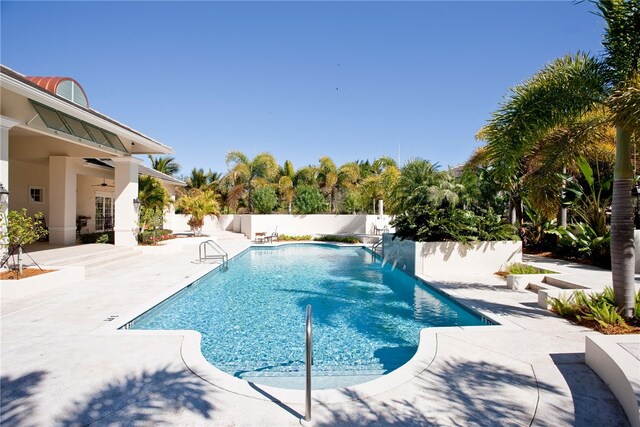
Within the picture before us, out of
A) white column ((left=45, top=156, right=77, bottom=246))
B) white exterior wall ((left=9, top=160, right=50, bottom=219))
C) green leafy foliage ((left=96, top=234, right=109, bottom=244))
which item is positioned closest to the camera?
white column ((left=45, top=156, right=77, bottom=246))

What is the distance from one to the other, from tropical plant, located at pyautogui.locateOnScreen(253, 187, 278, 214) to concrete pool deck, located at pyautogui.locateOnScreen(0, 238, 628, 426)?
21.6m

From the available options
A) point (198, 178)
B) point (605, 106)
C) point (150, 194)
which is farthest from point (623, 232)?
point (198, 178)

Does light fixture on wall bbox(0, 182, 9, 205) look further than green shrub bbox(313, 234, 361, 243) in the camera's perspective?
No

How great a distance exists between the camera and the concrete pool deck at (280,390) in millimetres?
3031

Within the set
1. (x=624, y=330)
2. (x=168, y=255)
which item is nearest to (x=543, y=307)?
(x=624, y=330)

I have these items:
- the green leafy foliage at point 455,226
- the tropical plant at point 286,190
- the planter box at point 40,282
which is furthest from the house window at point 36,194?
the green leafy foliage at point 455,226

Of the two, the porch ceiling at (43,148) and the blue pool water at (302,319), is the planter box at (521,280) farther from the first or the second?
the porch ceiling at (43,148)

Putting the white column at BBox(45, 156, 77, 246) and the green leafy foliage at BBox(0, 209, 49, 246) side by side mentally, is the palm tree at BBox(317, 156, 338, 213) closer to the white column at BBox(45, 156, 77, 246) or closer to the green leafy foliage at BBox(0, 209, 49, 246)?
the white column at BBox(45, 156, 77, 246)

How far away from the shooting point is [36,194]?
52.5 ft

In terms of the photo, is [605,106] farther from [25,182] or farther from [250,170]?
[250,170]

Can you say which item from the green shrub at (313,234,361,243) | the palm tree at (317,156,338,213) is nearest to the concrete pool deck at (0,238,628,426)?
the green shrub at (313,234,361,243)

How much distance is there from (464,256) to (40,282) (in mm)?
11774

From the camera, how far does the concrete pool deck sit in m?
3.03

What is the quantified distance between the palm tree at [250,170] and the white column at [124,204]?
50.1ft
